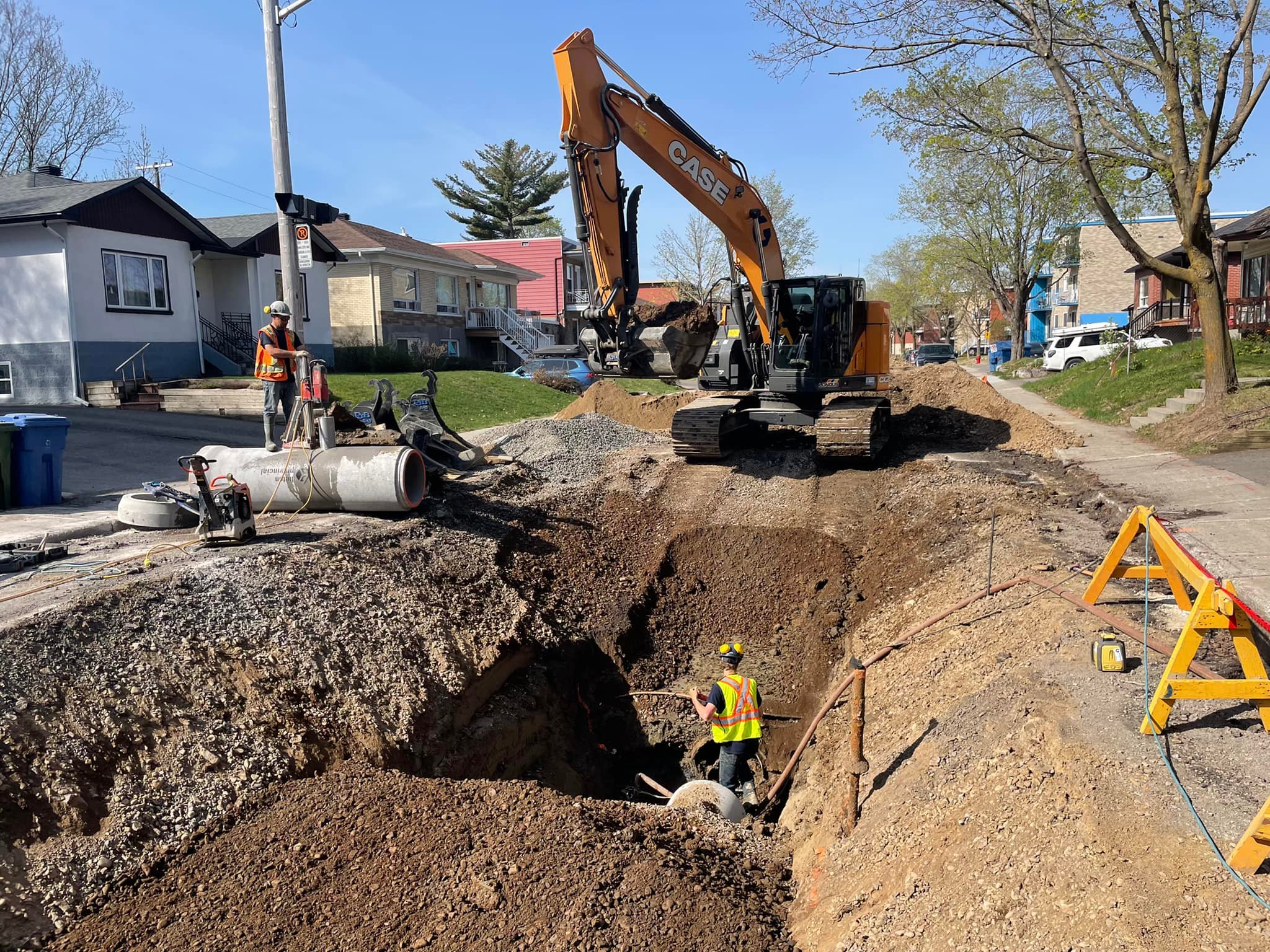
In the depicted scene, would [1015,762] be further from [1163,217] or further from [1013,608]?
[1163,217]

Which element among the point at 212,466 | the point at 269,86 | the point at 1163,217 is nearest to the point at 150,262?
the point at 269,86

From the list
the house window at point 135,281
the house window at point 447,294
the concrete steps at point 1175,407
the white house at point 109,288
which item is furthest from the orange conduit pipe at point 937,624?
the house window at point 447,294

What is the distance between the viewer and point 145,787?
5.19 metres

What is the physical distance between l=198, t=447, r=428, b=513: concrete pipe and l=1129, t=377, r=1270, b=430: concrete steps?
14014 mm

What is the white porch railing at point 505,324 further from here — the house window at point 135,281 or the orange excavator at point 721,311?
the orange excavator at point 721,311

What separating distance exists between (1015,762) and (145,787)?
5.02m

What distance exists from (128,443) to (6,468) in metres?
5.87

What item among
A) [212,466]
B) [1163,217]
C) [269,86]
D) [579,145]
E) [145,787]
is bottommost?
[145,787]

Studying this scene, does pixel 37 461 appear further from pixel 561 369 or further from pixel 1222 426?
pixel 561 369

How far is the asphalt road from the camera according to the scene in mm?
12023

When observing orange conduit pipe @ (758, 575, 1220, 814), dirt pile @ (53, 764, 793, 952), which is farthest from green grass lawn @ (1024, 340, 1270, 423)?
dirt pile @ (53, 764, 793, 952)

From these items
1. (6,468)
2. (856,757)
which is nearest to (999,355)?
(856,757)

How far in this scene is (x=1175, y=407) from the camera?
16.9m

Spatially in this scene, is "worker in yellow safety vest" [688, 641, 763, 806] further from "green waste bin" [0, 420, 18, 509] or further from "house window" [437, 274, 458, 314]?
"house window" [437, 274, 458, 314]
